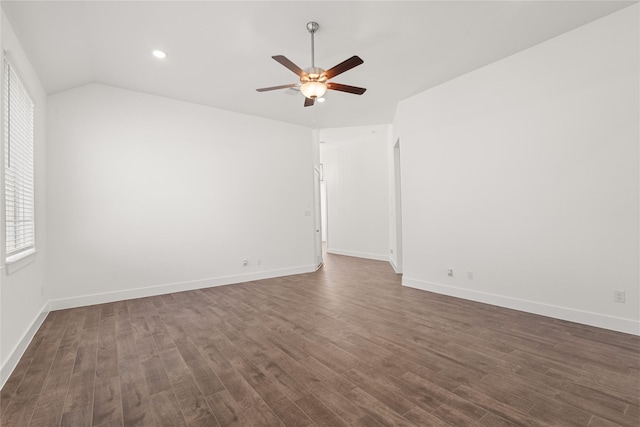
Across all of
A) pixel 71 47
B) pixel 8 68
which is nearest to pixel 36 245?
pixel 8 68

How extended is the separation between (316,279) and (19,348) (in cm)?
385

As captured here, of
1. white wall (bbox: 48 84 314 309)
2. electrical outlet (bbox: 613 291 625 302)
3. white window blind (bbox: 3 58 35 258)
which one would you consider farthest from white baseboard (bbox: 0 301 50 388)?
electrical outlet (bbox: 613 291 625 302)

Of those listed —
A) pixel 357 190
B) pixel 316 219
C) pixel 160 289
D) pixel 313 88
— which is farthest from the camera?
pixel 357 190

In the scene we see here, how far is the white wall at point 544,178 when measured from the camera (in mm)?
2785

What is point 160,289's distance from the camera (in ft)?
14.6

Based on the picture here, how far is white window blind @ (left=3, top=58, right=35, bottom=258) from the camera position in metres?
2.46

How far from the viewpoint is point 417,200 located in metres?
4.65

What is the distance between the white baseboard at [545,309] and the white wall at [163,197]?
2895mm

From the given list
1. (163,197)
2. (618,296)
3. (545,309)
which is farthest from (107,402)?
(618,296)

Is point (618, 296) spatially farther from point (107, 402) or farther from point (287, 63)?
point (107, 402)

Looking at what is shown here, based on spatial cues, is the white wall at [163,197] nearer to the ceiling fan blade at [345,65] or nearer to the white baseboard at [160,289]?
the white baseboard at [160,289]

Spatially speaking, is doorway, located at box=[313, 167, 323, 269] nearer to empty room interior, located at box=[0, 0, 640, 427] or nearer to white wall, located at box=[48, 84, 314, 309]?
white wall, located at box=[48, 84, 314, 309]

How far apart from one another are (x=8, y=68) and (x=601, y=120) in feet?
18.3

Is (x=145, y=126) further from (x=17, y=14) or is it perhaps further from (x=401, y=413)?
(x=401, y=413)
